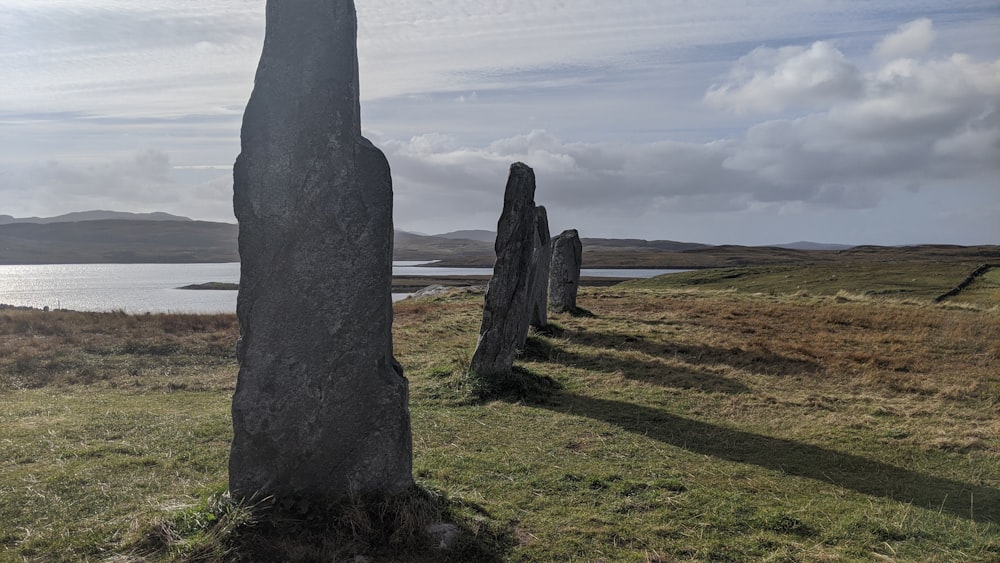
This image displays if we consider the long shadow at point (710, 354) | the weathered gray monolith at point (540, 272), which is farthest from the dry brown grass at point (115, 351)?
the long shadow at point (710, 354)

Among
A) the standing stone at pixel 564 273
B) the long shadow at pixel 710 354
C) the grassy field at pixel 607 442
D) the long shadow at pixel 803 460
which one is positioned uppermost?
the standing stone at pixel 564 273

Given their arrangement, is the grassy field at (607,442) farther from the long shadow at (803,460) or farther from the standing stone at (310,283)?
the standing stone at (310,283)

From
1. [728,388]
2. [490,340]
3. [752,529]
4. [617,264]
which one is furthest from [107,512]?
[617,264]

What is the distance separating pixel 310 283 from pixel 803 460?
25.3ft

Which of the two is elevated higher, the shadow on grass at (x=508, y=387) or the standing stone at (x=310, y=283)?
the standing stone at (x=310, y=283)

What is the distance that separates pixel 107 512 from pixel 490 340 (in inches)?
347

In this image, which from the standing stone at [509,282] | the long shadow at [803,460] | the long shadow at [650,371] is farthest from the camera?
the long shadow at [650,371]

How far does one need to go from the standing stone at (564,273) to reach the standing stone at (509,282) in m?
10.6

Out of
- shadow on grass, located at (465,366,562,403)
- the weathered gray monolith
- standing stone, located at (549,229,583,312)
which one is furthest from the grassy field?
standing stone, located at (549,229,583,312)

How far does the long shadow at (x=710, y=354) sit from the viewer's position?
58.7 ft

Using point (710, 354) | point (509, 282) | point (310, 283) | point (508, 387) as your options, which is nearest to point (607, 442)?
point (508, 387)

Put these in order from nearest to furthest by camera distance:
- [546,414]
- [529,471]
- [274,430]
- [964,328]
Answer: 1. [274,430]
2. [529,471]
3. [546,414]
4. [964,328]

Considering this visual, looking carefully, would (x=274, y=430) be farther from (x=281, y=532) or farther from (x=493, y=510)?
(x=493, y=510)

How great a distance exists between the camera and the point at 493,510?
784 cm
